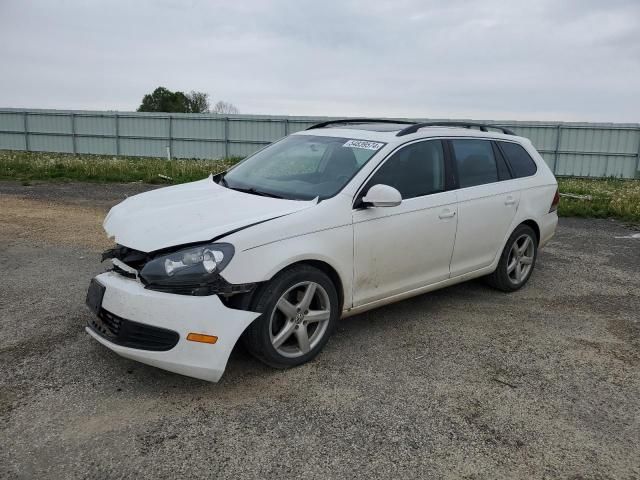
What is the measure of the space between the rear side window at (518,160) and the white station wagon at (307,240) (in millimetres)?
22

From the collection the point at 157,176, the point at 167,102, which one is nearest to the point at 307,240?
the point at 157,176

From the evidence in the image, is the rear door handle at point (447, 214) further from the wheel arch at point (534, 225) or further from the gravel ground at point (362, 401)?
the wheel arch at point (534, 225)

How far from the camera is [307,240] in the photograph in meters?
3.80

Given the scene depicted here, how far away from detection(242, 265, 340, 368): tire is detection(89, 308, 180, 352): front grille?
1.68 ft

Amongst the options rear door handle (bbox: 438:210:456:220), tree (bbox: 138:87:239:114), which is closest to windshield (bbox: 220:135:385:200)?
rear door handle (bbox: 438:210:456:220)

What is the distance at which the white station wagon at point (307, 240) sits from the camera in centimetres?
342

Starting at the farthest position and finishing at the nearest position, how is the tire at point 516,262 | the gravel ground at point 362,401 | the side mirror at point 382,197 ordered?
the tire at point 516,262
the side mirror at point 382,197
the gravel ground at point 362,401

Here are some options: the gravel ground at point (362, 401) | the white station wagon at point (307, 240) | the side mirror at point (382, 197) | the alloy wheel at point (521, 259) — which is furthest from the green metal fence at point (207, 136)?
the side mirror at point (382, 197)

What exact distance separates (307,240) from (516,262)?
2.91 meters

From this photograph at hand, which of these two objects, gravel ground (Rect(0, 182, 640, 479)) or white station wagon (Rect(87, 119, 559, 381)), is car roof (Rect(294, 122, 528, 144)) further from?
gravel ground (Rect(0, 182, 640, 479))

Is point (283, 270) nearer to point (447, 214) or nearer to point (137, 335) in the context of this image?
point (137, 335)

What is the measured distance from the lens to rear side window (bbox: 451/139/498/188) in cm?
510

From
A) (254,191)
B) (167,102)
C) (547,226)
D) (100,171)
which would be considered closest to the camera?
(254,191)

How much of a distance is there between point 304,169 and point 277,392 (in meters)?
1.92
